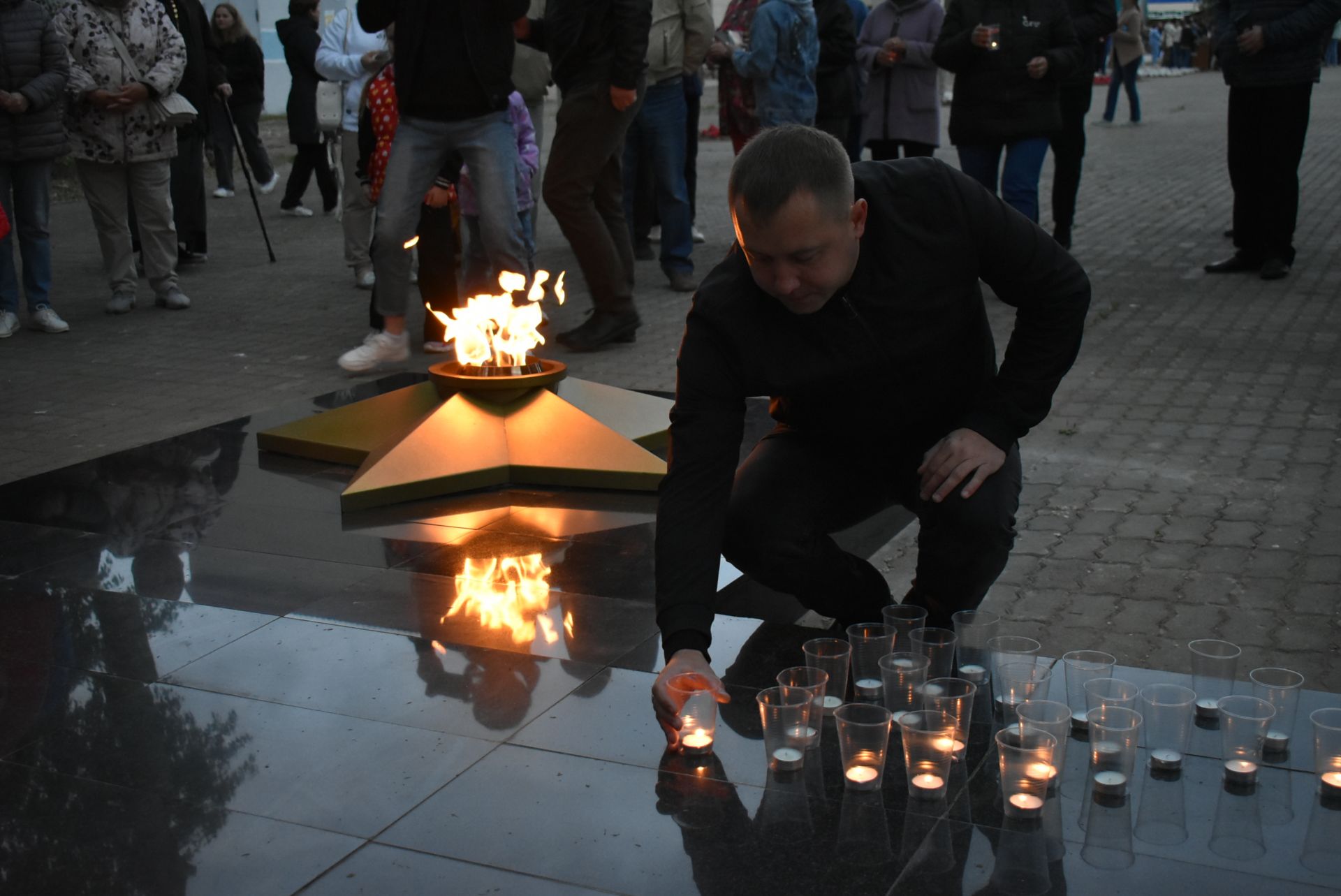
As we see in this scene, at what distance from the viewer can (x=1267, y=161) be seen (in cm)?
922

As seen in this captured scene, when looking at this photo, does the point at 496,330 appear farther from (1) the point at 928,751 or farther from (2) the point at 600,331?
(1) the point at 928,751

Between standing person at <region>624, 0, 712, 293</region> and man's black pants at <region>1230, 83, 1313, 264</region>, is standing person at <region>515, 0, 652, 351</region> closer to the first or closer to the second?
standing person at <region>624, 0, 712, 293</region>

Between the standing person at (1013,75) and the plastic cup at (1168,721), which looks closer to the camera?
the plastic cup at (1168,721)

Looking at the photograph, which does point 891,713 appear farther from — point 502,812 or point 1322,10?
point 1322,10

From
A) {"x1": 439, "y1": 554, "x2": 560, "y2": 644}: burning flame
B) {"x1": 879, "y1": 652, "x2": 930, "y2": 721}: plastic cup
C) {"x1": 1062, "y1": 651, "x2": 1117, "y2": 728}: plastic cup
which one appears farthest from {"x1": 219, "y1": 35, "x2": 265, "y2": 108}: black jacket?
{"x1": 1062, "y1": 651, "x2": 1117, "y2": 728}: plastic cup

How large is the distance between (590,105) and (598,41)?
345mm

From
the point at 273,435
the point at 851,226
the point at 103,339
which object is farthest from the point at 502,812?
the point at 103,339

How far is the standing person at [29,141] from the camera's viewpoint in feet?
27.6

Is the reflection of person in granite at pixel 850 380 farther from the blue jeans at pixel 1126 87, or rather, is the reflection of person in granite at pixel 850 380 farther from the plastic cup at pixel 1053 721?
the blue jeans at pixel 1126 87

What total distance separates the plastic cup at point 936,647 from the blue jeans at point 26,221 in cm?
714

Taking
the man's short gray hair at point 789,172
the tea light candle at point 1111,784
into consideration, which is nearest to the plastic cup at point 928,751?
the tea light candle at point 1111,784

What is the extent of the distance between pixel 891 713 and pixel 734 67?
7.48 metres

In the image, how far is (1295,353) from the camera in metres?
7.42

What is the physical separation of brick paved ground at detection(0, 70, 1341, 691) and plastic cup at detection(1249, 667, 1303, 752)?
0.68 m
